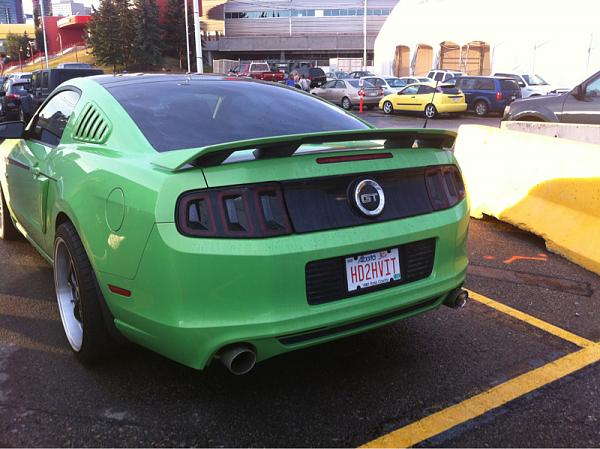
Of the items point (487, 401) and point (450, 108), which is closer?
point (487, 401)

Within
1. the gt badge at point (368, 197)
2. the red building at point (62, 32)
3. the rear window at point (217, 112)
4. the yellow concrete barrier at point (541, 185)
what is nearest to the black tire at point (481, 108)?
the yellow concrete barrier at point (541, 185)

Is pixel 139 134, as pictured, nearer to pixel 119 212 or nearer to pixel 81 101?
pixel 119 212

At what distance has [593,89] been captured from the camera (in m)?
9.45

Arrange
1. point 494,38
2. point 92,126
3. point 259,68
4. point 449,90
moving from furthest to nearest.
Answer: point 259,68 → point 494,38 → point 449,90 → point 92,126

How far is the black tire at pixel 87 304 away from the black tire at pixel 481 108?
20.8m

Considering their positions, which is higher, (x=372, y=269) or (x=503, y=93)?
(x=503, y=93)

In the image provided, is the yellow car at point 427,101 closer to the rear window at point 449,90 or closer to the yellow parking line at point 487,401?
the rear window at point 449,90

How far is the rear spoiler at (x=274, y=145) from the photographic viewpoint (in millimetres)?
2348

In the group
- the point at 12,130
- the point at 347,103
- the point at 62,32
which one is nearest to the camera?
the point at 12,130

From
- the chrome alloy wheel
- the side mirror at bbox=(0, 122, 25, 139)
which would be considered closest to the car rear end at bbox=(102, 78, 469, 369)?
the chrome alloy wheel

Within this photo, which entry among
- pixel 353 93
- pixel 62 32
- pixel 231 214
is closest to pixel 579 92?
pixel 231 214

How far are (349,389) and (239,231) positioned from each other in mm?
1092

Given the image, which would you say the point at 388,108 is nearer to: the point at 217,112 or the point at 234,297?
the point at 217,112

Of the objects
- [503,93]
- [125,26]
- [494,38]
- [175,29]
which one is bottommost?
[503,93]
